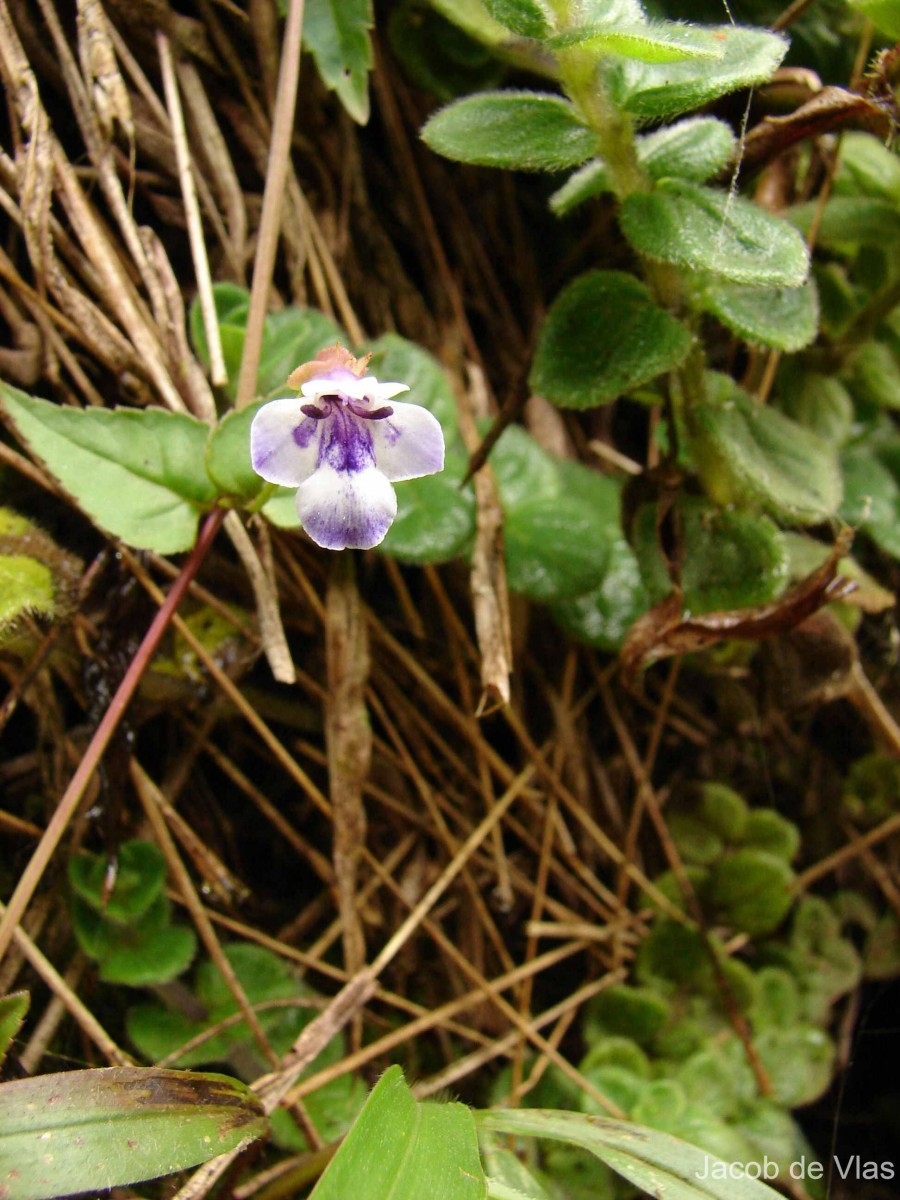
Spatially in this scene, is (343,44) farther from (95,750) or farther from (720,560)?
(95,750)

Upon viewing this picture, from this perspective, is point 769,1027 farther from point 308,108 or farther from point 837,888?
point 308,108

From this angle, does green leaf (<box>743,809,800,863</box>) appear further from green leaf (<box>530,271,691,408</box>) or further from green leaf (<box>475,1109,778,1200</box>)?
green leaf (<box>530,271,691,408</box>)

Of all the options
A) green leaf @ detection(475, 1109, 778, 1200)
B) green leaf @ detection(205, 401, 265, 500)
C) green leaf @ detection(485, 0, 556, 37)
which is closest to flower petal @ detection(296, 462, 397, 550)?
green leaf @ detection(205, 401, 265, 500)

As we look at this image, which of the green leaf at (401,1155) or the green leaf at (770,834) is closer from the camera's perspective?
the green leaf at (401,1155)

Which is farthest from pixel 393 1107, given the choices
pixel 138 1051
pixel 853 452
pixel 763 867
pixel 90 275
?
pixel 853 452

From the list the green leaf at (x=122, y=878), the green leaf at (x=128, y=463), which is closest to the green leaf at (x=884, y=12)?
the green leaf at (x=128, y=463)

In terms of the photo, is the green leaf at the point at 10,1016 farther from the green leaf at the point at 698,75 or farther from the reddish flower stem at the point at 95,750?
the green leaf at the point at 698,75
